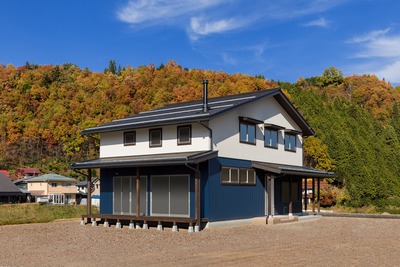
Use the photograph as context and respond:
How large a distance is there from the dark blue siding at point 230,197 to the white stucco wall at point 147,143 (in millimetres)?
1199

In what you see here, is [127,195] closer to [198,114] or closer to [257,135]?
[198,114]

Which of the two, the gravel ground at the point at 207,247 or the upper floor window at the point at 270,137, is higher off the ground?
the upper floor window at the point at 270,137

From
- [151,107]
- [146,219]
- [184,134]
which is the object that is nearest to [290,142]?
[184,134]

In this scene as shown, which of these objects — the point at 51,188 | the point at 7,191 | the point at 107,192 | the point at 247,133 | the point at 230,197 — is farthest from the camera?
the point at 51,188

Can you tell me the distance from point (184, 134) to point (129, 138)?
3750 mm

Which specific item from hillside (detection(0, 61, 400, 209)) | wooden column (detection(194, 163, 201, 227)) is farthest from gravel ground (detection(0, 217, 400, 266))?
hillside (detection(0, 61, 400, 209))

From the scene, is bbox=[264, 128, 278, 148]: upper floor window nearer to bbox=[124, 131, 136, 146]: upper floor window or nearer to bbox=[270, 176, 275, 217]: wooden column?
bbox=[270, 176, 275, 217]: wooden column

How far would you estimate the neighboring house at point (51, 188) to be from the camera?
213 feet

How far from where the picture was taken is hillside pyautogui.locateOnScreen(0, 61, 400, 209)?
5494cm

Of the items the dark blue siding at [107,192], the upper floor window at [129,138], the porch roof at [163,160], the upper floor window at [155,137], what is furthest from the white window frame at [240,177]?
the dark blue siding at [107,192]

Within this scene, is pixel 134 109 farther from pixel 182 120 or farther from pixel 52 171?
pixel 182 120

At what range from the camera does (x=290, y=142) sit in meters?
27.3

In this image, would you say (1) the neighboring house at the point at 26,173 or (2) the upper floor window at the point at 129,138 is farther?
(1) the neighboring house at the point at 26,173

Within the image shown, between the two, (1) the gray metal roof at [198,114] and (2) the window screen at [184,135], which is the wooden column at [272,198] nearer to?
(1) the gray metal roof at [198,114]
